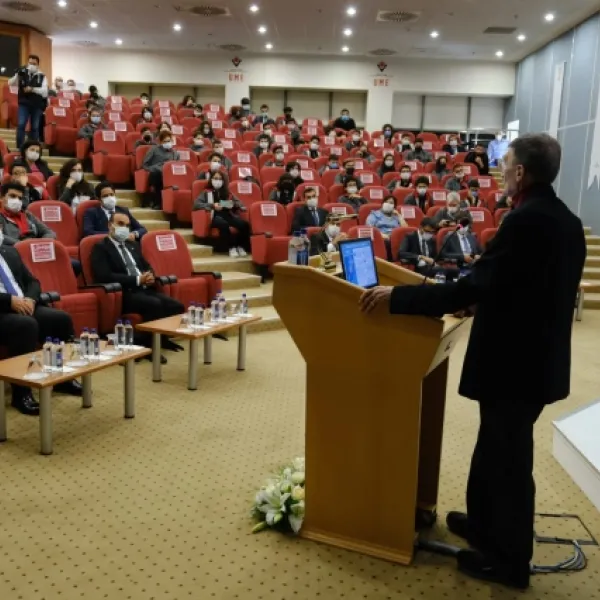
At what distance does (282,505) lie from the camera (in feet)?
7.34

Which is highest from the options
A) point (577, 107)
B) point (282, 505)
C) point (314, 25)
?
point (314, 25)

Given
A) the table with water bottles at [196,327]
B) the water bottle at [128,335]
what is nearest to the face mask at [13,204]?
the table with water bottles at [196,327]

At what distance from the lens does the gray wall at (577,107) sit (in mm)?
10469

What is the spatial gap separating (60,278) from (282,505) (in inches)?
107

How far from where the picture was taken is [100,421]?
11.0ft

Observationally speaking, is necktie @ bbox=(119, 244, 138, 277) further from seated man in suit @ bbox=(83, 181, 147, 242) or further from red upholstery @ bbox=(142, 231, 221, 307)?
seated man in suit @ bbox=(83, 181, 147, 242)

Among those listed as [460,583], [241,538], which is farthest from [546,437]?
[241,538]

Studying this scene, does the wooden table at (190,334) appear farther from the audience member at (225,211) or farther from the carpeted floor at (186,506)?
the audience member at (225,211)

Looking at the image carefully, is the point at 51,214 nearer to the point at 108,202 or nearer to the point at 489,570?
the point at 108,202

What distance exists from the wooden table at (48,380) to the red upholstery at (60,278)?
30.6 inches

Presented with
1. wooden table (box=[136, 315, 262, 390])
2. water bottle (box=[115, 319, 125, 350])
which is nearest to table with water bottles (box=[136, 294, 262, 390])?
wooden table (box=[136, 315, 262, 390])

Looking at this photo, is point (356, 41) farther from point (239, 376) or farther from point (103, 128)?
point (239, 376)

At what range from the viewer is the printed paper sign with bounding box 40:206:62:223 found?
206 inches

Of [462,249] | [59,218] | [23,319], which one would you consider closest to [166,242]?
[59,218]
